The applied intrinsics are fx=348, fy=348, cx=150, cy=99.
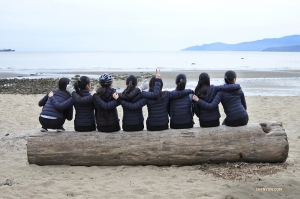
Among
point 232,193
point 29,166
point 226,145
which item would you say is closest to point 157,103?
point 226,145

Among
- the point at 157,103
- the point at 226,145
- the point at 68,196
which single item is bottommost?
the point at 68,196

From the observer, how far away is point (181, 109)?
22.7 ft

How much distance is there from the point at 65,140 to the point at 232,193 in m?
3.32

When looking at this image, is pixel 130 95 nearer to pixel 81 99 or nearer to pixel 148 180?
pixel 81 99

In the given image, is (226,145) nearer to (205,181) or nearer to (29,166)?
(205,181)

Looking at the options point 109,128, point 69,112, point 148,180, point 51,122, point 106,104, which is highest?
point 106,104

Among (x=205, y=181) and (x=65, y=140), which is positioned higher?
(x=65, y=140)

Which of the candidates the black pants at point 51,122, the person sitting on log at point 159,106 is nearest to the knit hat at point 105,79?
the person sitting on log at point 159,106

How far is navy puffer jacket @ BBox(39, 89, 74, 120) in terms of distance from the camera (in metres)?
6.89

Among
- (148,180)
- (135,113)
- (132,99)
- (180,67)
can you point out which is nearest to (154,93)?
(132,99)

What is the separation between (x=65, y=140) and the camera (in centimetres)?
679

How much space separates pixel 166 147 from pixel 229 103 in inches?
60.1

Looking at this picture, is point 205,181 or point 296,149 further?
point 296,149

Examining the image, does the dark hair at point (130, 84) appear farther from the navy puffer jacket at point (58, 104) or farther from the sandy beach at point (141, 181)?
the sandy beach at point (141, 181)
